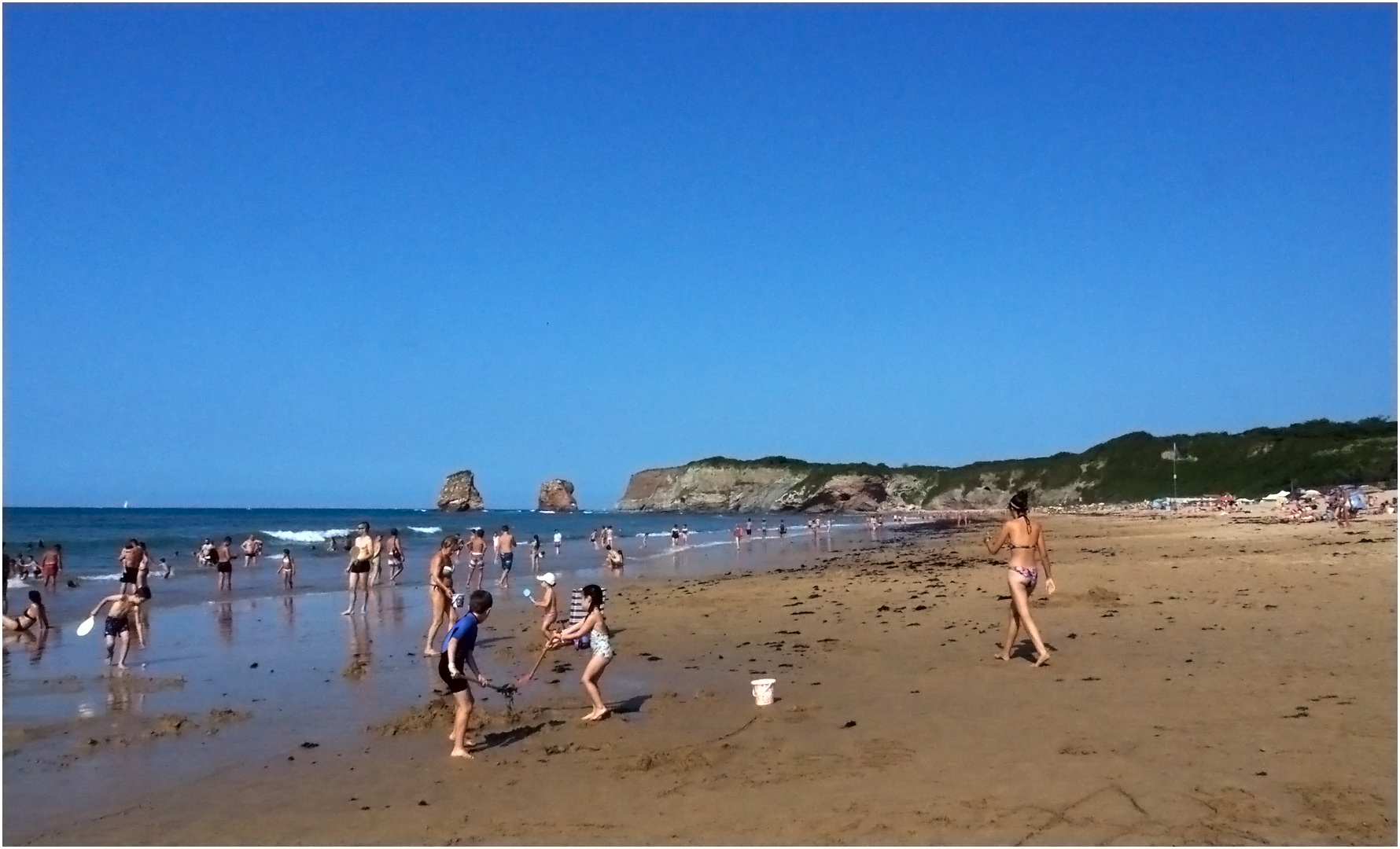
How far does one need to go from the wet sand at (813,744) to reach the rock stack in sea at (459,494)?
154078mm

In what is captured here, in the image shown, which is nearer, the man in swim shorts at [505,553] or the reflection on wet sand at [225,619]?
the reflection on wet sand at [225,619]

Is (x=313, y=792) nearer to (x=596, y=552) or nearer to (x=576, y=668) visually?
(x=576, y=668)

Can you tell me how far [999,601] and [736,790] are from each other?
1096 cm

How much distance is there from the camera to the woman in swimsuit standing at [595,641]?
9555 mm

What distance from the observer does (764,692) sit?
9.70m

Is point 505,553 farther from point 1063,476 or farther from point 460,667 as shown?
point 1063,476

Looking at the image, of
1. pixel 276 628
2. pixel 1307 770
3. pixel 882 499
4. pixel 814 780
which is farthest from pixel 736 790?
pixel 882 499

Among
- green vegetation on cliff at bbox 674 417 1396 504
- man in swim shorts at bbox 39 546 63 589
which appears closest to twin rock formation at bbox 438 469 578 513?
green vegetation on cliff at bbox 674 417 1396 504

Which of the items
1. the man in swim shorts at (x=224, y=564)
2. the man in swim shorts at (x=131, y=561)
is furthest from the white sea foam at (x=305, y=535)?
the man in swim shorts at (x=131, y=561)

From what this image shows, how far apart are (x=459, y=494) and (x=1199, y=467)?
363 ft

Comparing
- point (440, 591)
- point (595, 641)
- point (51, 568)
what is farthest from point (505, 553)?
point (595, 641)

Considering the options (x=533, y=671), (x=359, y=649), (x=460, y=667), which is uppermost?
(x=460, y=667)

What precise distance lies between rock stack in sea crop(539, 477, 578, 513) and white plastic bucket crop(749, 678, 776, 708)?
160218 millimetres

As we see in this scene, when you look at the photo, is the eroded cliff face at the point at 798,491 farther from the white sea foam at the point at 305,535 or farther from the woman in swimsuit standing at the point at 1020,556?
the woman in swimsuit standing at the point at 1020,556
